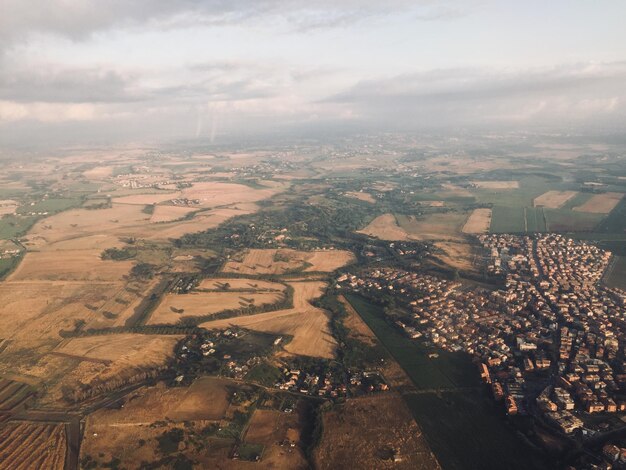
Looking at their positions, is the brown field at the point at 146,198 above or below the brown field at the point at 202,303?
above

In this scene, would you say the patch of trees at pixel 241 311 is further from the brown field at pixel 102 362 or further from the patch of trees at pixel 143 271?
the patch of trees at pixel 143 271

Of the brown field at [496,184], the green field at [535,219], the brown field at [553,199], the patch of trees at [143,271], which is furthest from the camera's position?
the brown field at [496,184]

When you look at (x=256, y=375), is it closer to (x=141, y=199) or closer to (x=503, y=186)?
(x=141, y=199)

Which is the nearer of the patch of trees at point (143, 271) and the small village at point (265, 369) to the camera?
the small village at point (265, 369)

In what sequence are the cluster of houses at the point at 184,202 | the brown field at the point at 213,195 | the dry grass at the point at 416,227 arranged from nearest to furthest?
the dry grass at the point at 416,227 < the cluster of houses at the point at 184,202 < the brown field at the point at 213,195

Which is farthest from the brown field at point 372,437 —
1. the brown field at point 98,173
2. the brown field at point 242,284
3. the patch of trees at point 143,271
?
the brown field at point 98,173

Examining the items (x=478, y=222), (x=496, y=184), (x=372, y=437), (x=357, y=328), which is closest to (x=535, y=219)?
(x=478, y=222)

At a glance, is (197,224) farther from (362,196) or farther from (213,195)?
(362,196)

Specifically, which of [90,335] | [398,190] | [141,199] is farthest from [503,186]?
[90,335]
